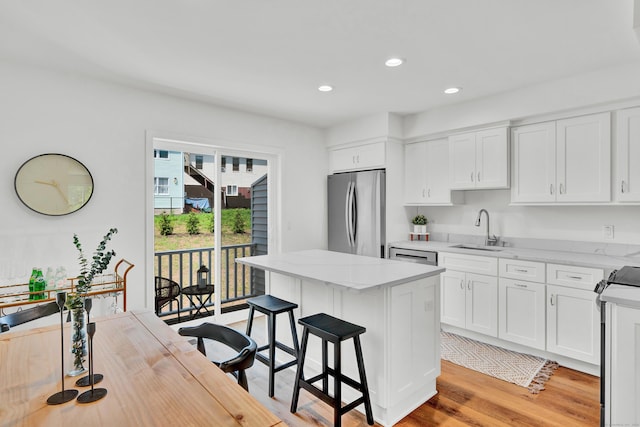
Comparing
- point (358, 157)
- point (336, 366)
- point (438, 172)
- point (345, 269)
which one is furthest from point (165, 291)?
point (438, 172)

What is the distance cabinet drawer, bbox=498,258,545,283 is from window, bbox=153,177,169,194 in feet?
11.0

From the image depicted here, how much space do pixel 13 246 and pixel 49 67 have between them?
A: 1.42 metres

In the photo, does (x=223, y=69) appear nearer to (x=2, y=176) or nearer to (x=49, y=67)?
(x=49, y=67)

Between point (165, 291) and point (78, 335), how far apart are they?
7.90 feet

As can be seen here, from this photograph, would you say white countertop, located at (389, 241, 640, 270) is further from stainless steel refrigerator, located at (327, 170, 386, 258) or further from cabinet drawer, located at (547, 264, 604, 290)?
stainless steel refrigerator, located at (327, 170, 386, 258)

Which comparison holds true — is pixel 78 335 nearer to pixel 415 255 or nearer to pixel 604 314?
pixel 604 314

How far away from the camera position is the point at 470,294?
3.44 metres

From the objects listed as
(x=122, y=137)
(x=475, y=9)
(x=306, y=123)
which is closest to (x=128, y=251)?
(x=122, y=137)

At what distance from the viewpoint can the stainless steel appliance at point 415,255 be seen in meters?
3.74

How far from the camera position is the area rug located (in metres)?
2.71

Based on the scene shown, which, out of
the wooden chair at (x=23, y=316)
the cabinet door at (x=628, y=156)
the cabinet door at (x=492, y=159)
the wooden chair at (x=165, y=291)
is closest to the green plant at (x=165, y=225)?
the wooden chair at (x=165, y=291)

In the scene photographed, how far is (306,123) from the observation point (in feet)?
15.2

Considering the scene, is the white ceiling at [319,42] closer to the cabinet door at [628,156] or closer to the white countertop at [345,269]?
the cabinet door at [628,156]

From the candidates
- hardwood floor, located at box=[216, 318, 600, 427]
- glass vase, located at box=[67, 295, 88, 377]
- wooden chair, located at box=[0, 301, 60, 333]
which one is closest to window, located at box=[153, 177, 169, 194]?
wooden chair, located at box=[0, 301, 60, 333]
